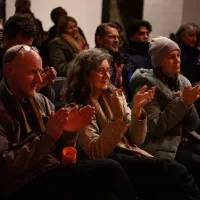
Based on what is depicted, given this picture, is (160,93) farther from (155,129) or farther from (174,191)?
(174,191)

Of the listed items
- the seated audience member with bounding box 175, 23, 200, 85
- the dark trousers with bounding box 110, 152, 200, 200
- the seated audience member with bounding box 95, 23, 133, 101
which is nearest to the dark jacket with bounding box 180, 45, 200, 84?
the seated audience member with bounding box 175, 23, 200, 85

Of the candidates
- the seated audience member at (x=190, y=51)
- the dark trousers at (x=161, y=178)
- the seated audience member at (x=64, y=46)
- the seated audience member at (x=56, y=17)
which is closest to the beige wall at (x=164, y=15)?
the seated audience member at (x=56, y=17)

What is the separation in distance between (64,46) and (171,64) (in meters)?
1.45

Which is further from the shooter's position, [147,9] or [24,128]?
[147,9]

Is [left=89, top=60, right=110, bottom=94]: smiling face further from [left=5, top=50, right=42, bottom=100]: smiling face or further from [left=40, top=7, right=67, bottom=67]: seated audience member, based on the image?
[left=40, top=7, right=67, bottom=67]: seated audience member

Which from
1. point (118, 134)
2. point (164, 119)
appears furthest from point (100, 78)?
point (164, 119)

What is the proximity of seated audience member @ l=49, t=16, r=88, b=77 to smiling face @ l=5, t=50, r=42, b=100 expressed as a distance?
6.27 ft

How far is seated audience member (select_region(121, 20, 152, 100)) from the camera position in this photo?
3.92 meters

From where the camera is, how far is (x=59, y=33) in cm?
453

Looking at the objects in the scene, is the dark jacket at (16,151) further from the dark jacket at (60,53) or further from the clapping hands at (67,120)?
the dark jacket at (60,53)

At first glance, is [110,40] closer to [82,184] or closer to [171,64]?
[171,64]

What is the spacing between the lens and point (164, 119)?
2.94m

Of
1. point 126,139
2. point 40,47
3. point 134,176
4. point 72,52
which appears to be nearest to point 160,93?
point 126,139

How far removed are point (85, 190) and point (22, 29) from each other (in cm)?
125
